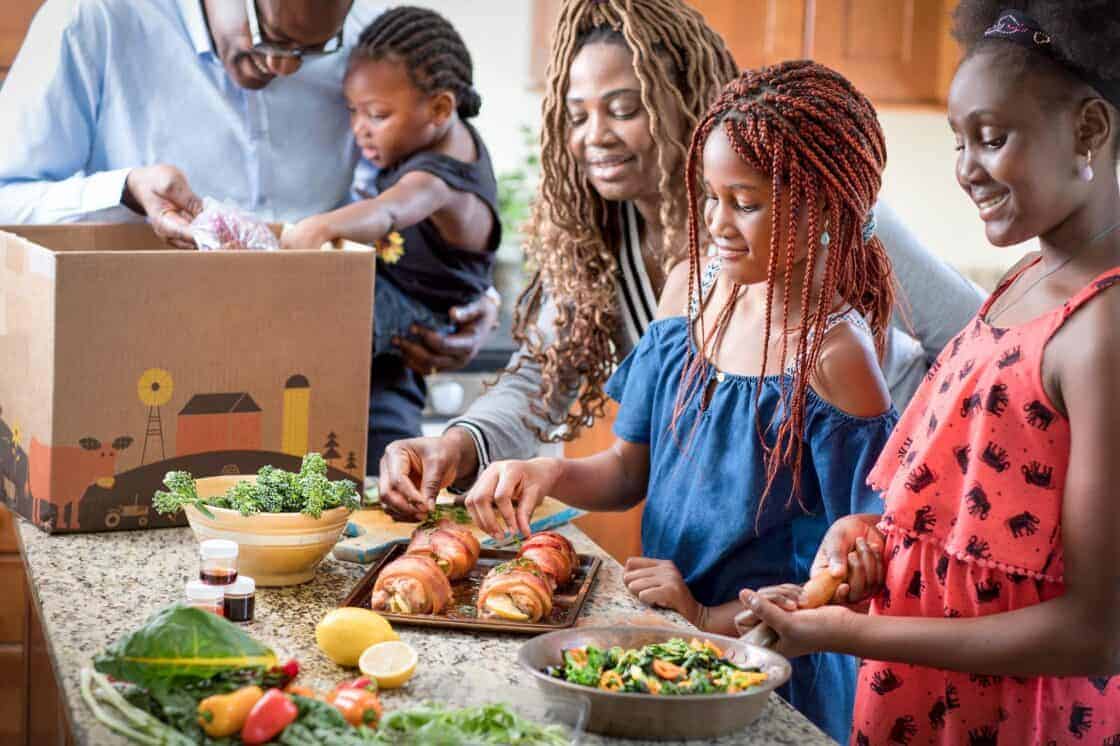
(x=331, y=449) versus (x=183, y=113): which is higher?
(x=183, y=113)

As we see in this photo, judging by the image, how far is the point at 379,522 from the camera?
167cm

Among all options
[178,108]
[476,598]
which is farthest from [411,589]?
[178,108]

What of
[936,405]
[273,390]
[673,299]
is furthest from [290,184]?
[936,405]

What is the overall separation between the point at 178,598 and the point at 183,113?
123 centimetres

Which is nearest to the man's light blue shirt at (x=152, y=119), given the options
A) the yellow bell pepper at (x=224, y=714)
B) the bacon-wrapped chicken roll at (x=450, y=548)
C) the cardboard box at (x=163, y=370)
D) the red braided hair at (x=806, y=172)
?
the cardboard box at (x=163, y=370)

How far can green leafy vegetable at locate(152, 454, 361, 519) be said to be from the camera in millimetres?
1448

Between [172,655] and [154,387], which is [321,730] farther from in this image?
[154,387]

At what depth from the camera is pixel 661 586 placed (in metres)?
1.45

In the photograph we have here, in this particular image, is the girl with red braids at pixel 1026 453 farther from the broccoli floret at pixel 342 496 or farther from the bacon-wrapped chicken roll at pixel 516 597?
the broccoli floret at pixel 342 496

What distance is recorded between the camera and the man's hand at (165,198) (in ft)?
6.63

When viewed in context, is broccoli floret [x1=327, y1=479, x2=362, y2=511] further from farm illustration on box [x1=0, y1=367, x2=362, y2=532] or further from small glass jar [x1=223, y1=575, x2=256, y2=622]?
farm illustration on box [x1=0, y1=367, x2=362, y2=532]

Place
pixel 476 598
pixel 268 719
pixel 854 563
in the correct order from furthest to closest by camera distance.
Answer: pixel 476 598 < pixel 854 563 < pixel 268 719

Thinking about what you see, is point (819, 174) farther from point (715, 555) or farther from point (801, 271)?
point (715, 555)

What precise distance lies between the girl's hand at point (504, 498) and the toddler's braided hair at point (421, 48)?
97cm
